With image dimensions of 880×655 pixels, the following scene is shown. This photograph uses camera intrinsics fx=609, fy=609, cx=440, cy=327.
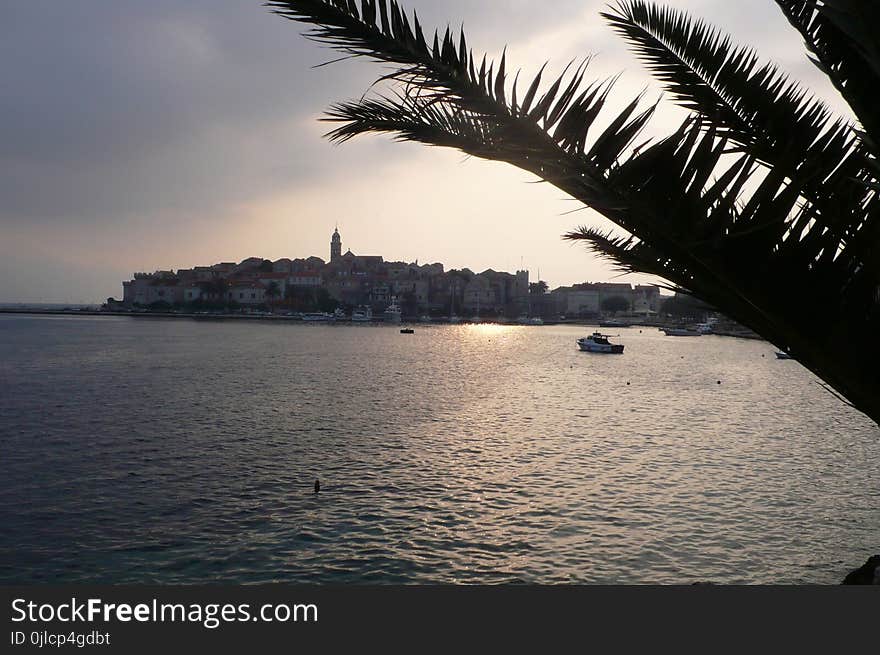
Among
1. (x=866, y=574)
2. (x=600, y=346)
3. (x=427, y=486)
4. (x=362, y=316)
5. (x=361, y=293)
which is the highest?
(x=361, y=293)

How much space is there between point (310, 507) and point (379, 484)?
2.39 metres

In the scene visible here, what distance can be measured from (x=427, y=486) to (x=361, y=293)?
6337 inches

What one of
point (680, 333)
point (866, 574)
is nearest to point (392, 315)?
point (680, 333)

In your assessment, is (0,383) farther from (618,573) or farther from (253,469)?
(618,573)

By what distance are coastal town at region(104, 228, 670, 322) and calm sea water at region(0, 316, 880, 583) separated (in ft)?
419

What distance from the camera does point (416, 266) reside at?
195 meters

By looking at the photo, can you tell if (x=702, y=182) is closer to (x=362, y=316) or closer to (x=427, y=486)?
(x=427, y=486)

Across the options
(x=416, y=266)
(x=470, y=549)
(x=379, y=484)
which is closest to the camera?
(x=470, y=549)

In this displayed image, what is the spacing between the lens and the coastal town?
169875 mm

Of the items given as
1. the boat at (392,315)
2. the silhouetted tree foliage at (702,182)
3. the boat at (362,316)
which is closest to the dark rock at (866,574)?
the silhouetted tree foliage at (702,182)

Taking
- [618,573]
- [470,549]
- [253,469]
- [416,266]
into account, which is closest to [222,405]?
[253,469]

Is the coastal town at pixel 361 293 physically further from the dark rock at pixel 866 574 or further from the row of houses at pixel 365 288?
the dark rock at pixel 866 574

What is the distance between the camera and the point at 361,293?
174 metres

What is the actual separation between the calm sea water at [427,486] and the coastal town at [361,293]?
128 metres
